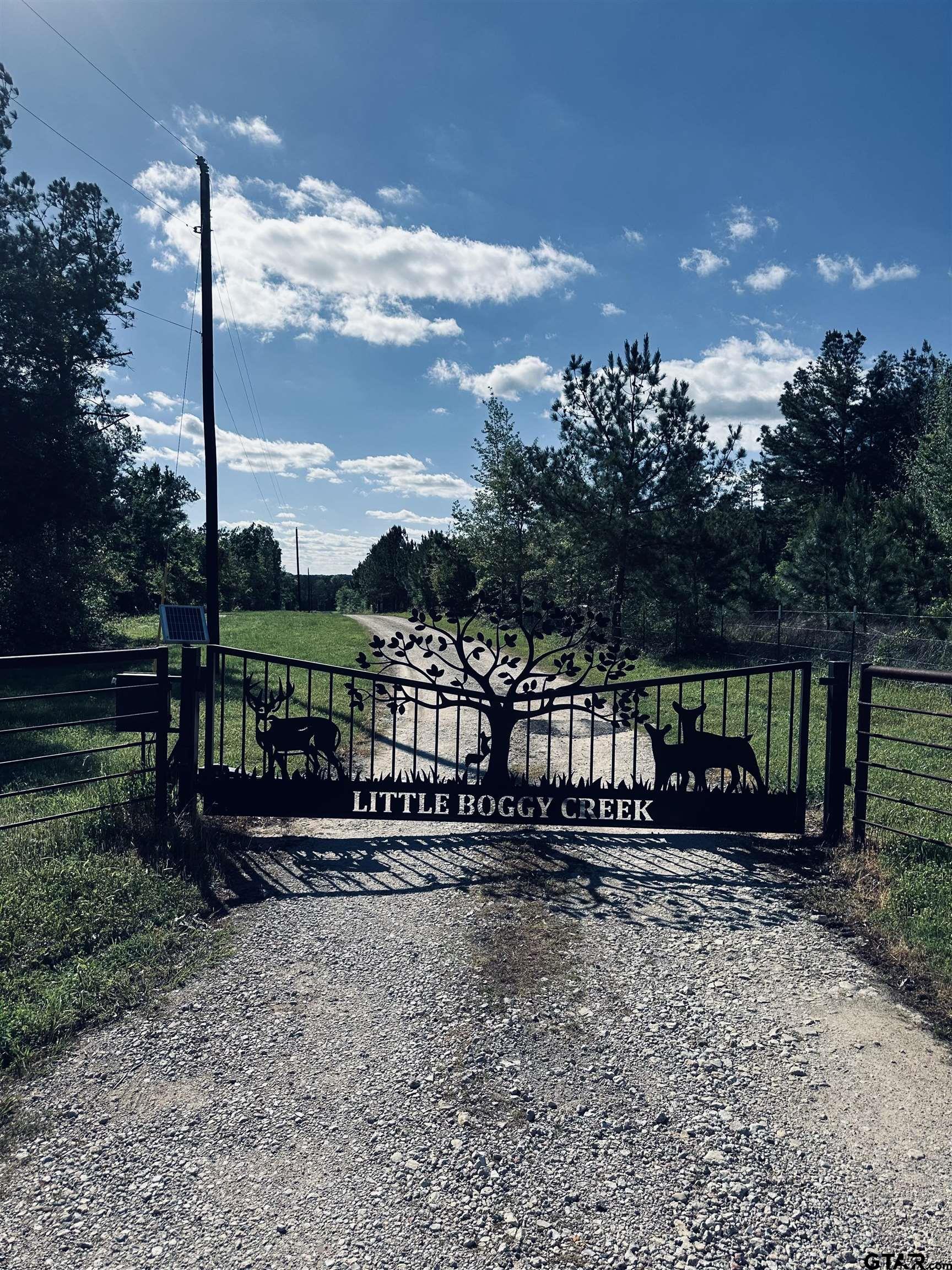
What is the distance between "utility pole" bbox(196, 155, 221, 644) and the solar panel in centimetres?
313

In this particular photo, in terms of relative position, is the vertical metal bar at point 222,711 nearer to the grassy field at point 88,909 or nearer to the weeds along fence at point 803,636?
the grassy field at point 88,909

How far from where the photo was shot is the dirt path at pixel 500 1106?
2.10 m

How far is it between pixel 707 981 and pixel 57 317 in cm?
2031

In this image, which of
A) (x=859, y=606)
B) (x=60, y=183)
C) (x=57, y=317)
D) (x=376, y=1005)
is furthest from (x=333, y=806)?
(x=60, y=183)

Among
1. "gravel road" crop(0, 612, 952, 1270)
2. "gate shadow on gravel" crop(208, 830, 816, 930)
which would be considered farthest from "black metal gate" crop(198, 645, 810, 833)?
"gravel road" crop(0, 612, 952, 1270)

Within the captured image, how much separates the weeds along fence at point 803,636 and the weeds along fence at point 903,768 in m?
1.36

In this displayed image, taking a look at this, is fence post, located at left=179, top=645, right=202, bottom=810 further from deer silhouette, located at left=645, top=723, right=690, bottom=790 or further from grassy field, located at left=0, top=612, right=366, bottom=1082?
deer silhouette, located at left=645, top=723, right=690, bottom=790

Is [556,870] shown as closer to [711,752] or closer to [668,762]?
[668,762]

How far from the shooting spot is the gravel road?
6.87 feet

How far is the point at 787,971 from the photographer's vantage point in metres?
3.63

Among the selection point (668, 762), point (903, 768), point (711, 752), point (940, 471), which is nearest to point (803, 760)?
point (711, 752)

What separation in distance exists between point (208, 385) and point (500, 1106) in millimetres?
11743

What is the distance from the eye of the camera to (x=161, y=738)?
17.9ft

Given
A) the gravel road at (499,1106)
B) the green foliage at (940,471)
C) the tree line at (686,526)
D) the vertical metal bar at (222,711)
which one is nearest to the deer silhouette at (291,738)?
the vertical metal bar at (222,711)
